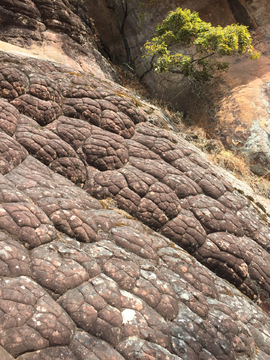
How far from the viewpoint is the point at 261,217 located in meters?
4.45

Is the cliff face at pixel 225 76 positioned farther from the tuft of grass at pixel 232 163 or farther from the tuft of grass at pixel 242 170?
the tuft of grass at pixel 232 163

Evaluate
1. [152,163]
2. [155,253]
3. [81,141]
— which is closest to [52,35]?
[81,141]

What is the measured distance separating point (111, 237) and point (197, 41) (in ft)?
21.0

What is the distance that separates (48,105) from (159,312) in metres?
3.02

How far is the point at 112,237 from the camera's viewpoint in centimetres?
270

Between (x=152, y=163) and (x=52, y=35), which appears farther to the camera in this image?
(x=52, y=35)

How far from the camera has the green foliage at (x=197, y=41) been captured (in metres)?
7.07

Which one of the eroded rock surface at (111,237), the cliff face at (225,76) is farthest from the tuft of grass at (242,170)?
the eroded rock surface at (111,237)

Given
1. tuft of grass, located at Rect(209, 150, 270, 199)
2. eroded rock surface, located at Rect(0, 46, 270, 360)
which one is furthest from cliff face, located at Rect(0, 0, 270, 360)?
tuft of grass, located at Rect(209, 150, 270, 199)

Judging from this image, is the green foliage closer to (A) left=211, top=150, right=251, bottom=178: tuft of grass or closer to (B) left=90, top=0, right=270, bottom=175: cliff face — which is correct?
(B) left=90, top=0, right=270, bottom=175: cliff face

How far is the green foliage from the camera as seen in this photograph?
7.07m

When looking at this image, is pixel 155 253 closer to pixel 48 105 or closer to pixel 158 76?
pixel 48 105

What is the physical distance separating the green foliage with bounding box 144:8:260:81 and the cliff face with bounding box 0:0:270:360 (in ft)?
9.90

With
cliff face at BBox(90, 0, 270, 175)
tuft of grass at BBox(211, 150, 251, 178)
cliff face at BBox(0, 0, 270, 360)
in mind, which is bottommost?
cliff face at BBox(0, 0, 270, 360)
